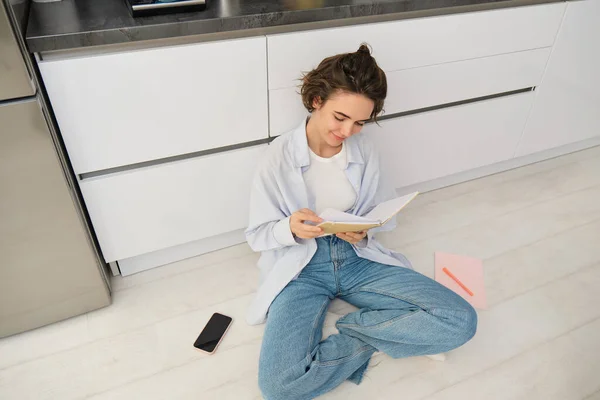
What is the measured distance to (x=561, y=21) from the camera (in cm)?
177

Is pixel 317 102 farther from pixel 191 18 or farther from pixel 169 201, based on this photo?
pixel 169 201

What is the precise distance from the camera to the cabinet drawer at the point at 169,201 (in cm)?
140

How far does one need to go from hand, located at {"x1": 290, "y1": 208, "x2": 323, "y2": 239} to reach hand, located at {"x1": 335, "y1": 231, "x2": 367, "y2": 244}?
0.42 feet

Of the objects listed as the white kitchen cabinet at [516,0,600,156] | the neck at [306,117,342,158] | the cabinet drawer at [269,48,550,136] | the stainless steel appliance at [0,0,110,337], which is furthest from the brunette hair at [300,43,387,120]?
the white kitchen cabinet at [516,0,600,156]

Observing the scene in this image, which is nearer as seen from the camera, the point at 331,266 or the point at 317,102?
the point at 317,102

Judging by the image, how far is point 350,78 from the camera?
3.93ft

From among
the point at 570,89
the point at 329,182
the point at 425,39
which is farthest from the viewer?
the point at 570,89

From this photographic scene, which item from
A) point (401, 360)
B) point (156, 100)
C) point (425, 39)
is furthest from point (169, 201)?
point (425, 39)

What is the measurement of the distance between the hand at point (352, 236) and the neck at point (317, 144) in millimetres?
228

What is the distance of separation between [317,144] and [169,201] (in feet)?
1.60

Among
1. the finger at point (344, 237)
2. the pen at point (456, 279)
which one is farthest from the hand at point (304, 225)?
the pen at point (456, 279)

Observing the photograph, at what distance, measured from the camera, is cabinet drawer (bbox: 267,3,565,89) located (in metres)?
1.40

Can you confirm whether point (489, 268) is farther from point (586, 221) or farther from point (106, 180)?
point (106, 180)

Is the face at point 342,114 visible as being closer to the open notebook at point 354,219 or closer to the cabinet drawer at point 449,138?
the open notebook at point 354,219
